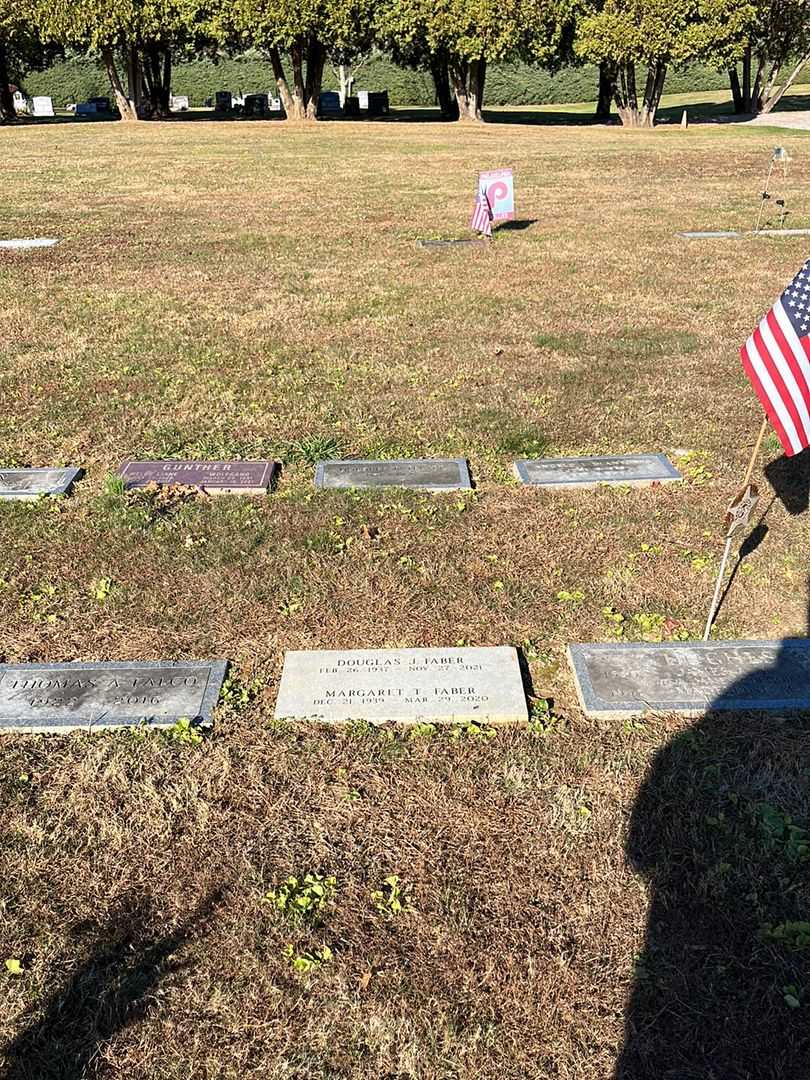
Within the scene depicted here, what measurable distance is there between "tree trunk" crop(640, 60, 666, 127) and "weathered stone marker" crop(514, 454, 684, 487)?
132ft

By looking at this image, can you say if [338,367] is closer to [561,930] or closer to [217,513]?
[217,513]

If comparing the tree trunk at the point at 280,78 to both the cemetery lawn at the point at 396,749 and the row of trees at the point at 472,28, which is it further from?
the cemetery lawn at the point at 396,749

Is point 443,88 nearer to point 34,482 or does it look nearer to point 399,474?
point 399,474

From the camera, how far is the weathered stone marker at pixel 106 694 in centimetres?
372

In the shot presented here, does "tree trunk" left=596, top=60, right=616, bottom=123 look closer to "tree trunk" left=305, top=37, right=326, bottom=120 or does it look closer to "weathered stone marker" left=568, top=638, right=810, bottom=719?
"tree trunk" left=305, top=37, right=326, bottom=120

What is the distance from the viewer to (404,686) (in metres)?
3.87

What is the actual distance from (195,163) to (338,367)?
69.4ft

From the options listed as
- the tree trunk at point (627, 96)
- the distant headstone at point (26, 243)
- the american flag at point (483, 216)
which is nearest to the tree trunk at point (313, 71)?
the tree trunk at point (627, 96)

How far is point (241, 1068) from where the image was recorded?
2482 millimetres

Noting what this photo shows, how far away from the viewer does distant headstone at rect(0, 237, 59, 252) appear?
13867 millimetres

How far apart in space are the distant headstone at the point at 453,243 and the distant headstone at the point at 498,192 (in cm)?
82

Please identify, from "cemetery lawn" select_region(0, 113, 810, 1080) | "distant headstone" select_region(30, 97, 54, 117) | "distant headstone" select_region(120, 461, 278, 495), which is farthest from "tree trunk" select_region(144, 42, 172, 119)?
"distant headstone" select_region(120, 461, 278, 495)

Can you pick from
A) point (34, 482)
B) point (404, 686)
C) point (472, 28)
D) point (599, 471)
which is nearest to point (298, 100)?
point (472, 28)

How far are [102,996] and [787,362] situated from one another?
420cm
